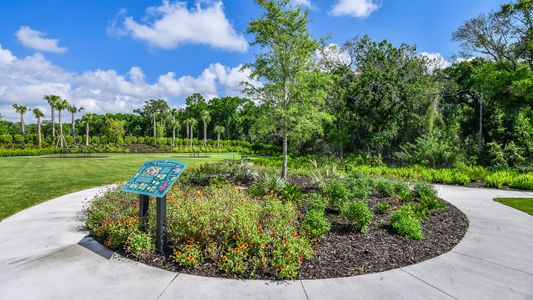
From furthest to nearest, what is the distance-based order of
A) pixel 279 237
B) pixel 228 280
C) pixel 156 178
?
pixel 156 178 < pixel 279 237 < pixel 228 280

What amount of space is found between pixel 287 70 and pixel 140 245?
6224 millimetres

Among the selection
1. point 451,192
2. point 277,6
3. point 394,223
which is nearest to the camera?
point 394,223

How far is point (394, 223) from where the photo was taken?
501 centimetres

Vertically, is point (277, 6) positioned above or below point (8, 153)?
above

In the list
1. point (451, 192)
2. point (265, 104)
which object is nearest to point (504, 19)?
point (451, 192)

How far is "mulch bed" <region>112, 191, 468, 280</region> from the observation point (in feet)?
12.2

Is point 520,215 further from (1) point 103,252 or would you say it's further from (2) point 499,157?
(2) point 499,157

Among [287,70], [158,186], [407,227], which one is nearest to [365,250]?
[407,227]

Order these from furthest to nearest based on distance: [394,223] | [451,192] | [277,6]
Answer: [451,192]
[277,6]
[394,223]

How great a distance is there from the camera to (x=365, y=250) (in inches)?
168

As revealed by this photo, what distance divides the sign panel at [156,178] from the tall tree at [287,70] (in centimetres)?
420

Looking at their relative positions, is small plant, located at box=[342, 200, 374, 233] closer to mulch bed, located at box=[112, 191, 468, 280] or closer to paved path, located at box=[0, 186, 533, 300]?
mulch bed, located at box=[112, 191, 468, 280]

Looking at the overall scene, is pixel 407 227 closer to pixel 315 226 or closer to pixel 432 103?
pixel 315 226

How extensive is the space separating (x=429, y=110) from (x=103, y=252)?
59.0ft
